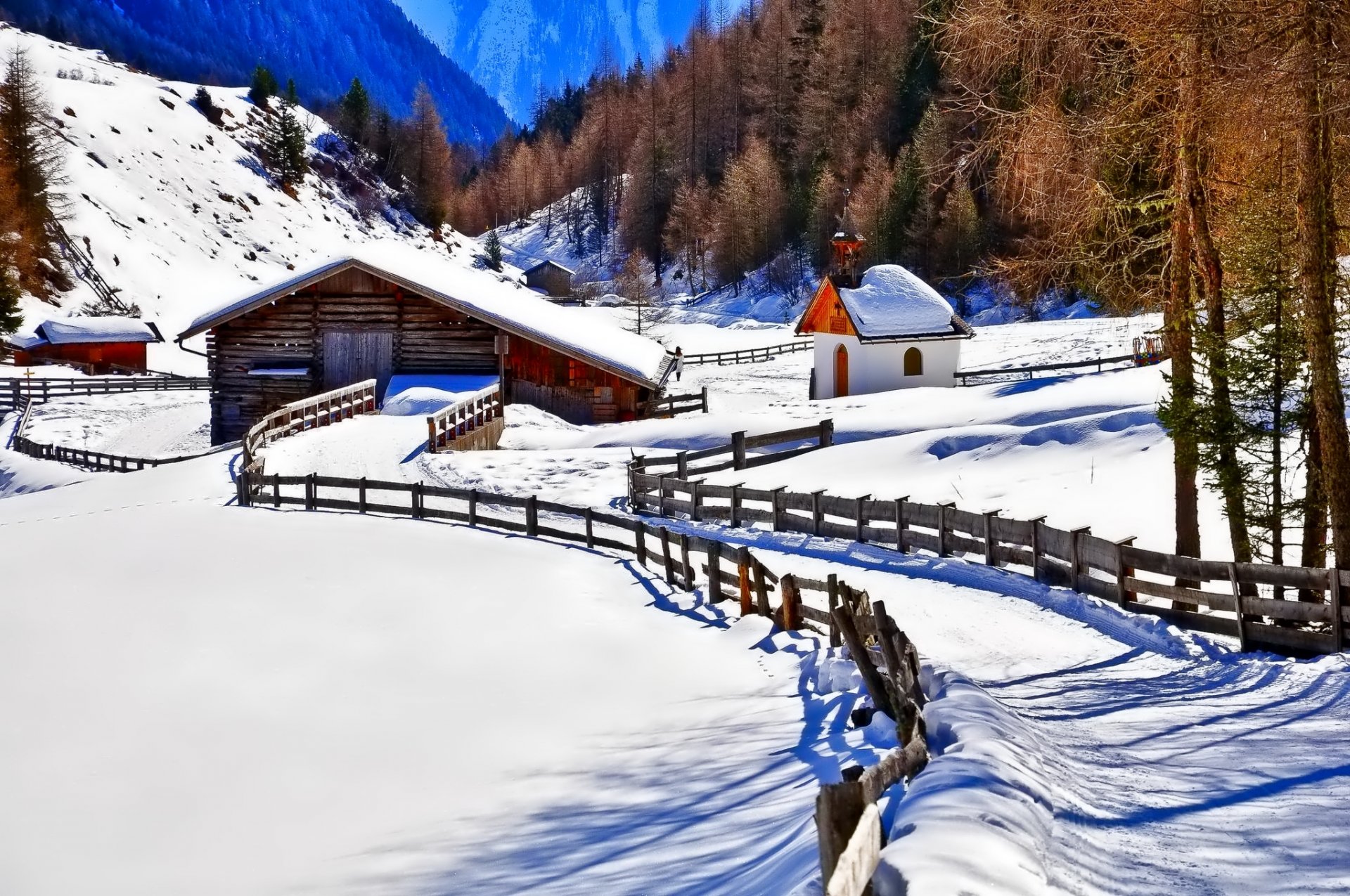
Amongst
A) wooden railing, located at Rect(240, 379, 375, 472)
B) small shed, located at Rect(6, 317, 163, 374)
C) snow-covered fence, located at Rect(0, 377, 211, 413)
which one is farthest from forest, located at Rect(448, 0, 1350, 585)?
small shed, located at Rect(6, 317, 163, 374)

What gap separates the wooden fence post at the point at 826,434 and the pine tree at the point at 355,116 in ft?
372

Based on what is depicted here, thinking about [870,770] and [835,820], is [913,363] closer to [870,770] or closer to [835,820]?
[870,770]

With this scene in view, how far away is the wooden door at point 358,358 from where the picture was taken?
37906mm

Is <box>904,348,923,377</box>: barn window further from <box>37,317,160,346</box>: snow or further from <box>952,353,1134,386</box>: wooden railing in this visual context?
<box>37,317,160,346</box>: snow

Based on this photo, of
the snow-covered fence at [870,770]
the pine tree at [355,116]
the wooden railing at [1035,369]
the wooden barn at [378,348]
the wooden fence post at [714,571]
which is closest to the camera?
the snow-covered fence at [870,770]

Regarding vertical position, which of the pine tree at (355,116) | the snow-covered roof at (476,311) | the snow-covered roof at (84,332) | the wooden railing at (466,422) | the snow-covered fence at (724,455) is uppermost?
the pine tree at (355,116)

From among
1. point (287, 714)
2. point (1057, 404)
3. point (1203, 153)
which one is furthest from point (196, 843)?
point (1057, 404)

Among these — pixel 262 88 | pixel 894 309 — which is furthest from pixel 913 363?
pixel 262 88

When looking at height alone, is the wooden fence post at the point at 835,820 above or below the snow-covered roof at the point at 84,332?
below

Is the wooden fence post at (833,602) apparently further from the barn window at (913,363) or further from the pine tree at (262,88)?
the pine tree at (262,88)

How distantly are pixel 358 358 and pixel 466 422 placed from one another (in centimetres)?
825

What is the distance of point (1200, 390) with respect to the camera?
14250 mm

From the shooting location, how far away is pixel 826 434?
2870cm

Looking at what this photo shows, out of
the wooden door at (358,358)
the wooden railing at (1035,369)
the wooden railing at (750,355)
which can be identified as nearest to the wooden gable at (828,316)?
the wooden railing at (1035,369)
